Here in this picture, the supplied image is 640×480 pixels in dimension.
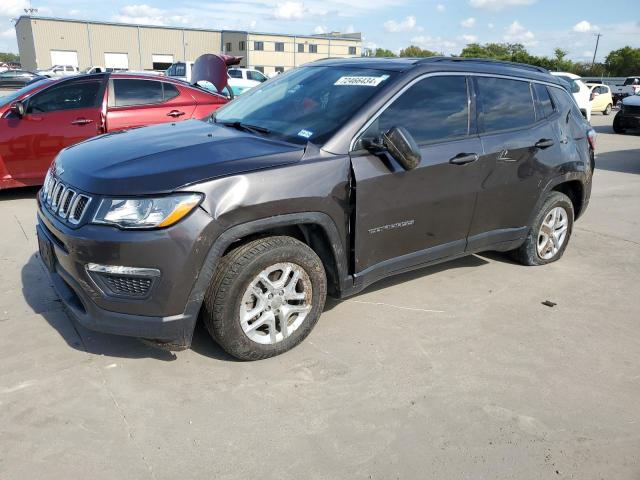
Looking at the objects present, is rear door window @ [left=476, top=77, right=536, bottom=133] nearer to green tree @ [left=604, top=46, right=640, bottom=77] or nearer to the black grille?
the black grille

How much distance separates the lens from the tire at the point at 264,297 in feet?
9.81

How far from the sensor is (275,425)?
2.74m

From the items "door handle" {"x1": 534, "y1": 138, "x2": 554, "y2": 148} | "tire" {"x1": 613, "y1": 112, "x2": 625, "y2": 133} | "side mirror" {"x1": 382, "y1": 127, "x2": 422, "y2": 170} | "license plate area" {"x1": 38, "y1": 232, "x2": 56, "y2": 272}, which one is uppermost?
"side mirror" {"x1": 382, "y1": 127, "x2": 422, "y2": 170}

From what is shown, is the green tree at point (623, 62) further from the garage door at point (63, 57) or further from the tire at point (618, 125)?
the garage door at point (63, 57)

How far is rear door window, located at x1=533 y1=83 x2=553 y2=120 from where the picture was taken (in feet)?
14.9

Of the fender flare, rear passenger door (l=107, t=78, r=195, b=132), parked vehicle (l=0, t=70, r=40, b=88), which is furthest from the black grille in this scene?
parked vehicle (l=0, t=70, r=40, b=88)

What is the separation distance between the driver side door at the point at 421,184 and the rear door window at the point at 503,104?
153mm

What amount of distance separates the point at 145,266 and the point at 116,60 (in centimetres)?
7079

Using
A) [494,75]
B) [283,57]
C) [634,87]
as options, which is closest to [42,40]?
[283,57]

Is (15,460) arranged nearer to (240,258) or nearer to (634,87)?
(240,258)

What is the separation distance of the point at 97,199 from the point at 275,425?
1.48 meters

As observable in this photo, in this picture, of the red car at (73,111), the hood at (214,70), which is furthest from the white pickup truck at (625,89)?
the red car at (73,111)

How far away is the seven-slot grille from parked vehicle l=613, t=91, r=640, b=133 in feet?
56.2

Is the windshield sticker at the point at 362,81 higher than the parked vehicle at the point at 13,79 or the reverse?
higher
